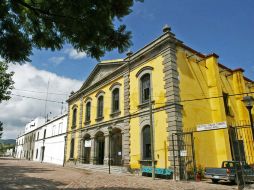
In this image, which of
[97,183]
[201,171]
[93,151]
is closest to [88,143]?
[93,151]

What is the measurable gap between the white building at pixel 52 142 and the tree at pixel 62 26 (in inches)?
1041

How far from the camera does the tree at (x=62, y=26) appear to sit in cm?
420

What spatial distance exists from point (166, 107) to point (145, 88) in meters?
3.09

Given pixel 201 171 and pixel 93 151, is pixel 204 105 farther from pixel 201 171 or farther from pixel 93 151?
pixel 93 151

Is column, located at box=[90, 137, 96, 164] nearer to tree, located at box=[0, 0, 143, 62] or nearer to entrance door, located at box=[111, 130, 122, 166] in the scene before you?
entrance door, located at box=[111, 130, 122, 166]

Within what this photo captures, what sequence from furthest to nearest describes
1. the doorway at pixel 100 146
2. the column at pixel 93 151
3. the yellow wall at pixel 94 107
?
the doorway at pixel 100 146, the column at pixel 93 151, the yellow wall at pixel 94 107

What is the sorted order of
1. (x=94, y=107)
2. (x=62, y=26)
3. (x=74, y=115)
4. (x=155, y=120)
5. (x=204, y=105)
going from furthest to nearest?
(x=74, y=115)
(x=94, y=107)
(x=204, y=105)
(x=155, y=120)
(x=62, y=26)

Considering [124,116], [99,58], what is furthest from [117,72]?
[99,58]

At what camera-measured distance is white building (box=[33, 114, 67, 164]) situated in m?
30.3

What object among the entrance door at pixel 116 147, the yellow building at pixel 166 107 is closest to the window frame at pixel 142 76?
the yellow building at pixel 166 107

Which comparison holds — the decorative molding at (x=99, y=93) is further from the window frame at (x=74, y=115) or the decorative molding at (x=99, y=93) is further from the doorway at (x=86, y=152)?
the window frame at (x=74, y=115)

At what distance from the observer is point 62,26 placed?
448 cm

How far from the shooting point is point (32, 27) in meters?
4.77

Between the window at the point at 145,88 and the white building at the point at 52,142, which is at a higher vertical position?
the window at the point at 145,88
